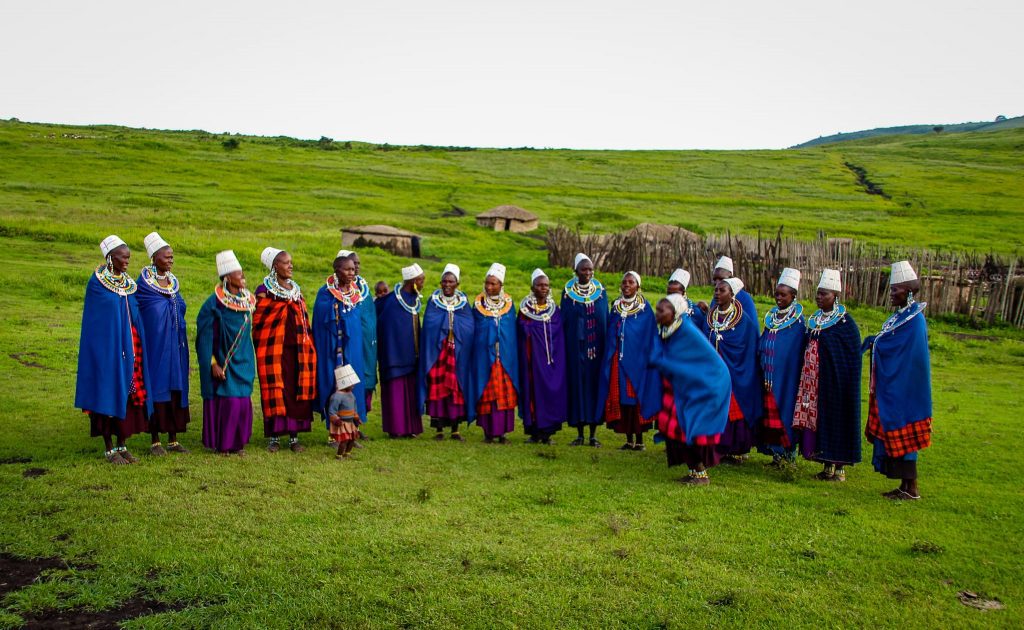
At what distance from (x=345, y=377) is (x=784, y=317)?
199 inches

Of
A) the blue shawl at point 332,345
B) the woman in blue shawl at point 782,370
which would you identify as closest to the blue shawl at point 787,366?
the woman in blue shawl at point 782,370

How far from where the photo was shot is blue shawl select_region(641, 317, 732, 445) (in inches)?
314

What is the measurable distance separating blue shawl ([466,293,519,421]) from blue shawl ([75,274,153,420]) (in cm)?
390

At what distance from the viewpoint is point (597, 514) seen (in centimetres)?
710

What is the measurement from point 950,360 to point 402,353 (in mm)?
11491

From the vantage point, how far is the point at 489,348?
10.4 meters

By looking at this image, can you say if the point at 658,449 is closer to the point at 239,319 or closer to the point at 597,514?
the point at 597,514

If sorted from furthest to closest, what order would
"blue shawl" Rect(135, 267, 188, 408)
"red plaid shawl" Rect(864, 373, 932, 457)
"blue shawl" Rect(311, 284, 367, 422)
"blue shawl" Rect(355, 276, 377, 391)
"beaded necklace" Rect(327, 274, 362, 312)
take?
1. "blue shawl" Rect(355, 276, 377, 391)
2. "beaded necklace" Rect(327, 274, 362, 312)
3. "blue shawl" Rect(311, 284, 367, 422)
4. "blue shawl" Rect(135, 267, 188, 408)
5. "red plaid shawl" Rect(864, 373, 932, 457)

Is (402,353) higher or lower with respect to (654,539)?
higher

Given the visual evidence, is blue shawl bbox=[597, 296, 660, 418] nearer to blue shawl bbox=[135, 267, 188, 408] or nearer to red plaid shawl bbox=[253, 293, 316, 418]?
red plaid shawl bbox=[253, 293, 316, 418]

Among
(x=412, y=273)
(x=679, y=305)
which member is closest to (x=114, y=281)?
(x=412, y=273)

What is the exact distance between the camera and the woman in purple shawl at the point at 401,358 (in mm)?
10273

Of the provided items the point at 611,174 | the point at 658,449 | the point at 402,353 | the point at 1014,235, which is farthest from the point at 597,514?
the point at 611,174

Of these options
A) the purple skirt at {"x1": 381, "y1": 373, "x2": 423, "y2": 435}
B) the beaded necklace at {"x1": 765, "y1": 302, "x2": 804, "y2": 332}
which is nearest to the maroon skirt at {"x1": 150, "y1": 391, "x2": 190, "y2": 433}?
the purple skirt at {"x1": 381, "y1": 373, "x2": 423, "y2": 435}
